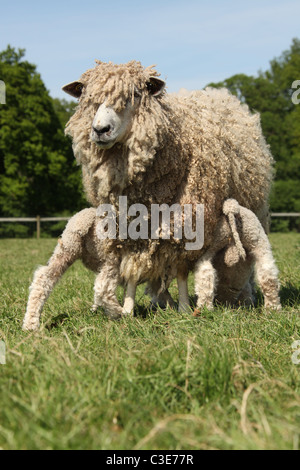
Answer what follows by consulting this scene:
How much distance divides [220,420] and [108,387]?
484 mm

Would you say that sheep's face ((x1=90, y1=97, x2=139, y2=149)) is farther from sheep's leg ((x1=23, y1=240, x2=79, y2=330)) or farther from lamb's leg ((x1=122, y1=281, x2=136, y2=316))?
lamb's leg ((x1=122, y1=281, x2=136, y2=316))

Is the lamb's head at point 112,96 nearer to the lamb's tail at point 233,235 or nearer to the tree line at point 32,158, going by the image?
the lamb's tail at point 233,235

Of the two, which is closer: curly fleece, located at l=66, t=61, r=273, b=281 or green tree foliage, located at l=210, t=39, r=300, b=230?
curly fleece, located at l=66, t=61, r=273, b=281

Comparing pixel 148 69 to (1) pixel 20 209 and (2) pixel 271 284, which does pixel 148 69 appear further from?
(1) pixel 20 209

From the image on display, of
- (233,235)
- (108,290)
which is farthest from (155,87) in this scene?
(108,290)

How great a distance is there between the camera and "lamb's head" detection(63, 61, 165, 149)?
3576 millimetres

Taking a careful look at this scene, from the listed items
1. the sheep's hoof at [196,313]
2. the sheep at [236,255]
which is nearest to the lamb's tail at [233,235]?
the sheep at [236,255]

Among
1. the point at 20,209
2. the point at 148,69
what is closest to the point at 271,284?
the point at 148,69

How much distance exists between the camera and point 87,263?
14.3 ft

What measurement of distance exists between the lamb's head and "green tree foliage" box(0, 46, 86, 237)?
26157 mm

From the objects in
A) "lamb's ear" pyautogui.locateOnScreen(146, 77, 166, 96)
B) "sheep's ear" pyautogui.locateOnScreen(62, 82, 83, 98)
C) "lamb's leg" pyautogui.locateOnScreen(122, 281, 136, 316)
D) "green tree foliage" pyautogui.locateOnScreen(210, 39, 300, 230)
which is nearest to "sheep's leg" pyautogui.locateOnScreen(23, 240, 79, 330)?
"lamb's leg" pyautogui.locateOnScreen(122, 281, 136, 316)

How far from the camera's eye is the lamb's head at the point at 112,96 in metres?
3.58
